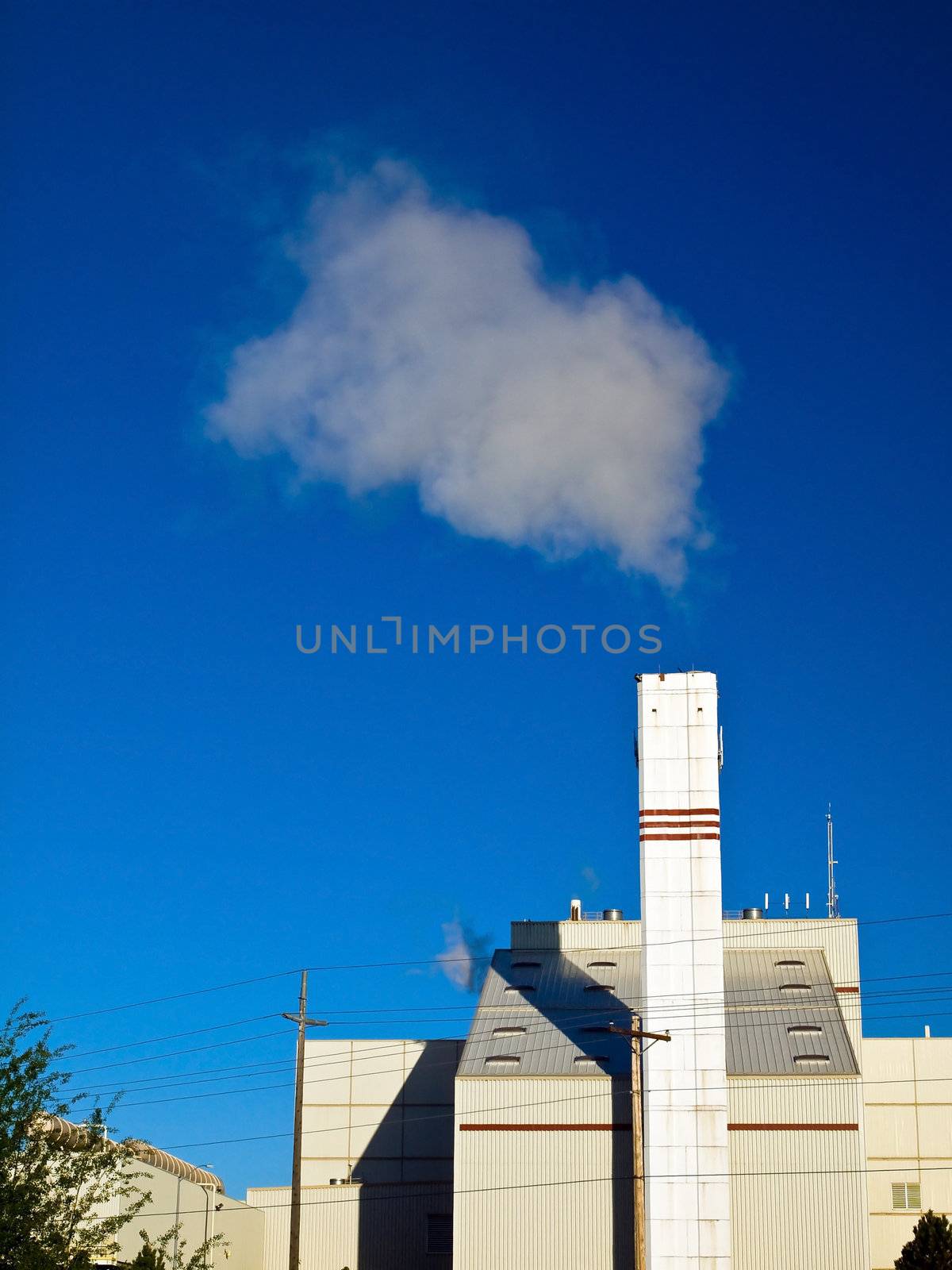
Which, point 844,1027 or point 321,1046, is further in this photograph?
point 321,1046

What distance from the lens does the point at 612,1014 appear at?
6481cm

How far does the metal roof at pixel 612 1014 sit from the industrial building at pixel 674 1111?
10 cm

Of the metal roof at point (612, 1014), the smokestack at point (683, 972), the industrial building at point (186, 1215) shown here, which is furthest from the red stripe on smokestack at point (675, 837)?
the industrial building at point (186, 1215)

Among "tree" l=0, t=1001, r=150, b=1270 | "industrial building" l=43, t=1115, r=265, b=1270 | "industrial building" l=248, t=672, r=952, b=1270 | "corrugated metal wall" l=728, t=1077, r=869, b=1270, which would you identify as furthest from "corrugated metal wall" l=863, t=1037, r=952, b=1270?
"tree" l=0, t=1001, r=150, b=1270

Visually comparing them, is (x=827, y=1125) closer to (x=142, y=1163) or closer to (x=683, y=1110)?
(x=683, y=1110)

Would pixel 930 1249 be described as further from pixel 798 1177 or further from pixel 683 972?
pixel 683 972

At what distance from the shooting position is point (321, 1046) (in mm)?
77500

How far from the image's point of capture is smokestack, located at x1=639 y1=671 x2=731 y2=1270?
55.8m

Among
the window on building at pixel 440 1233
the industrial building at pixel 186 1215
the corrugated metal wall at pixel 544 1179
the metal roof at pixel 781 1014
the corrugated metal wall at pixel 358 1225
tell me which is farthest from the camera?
the window on building at pixel 440 1233

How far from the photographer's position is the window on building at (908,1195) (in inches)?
2621

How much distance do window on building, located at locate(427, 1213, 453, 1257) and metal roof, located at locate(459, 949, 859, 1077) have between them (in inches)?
444

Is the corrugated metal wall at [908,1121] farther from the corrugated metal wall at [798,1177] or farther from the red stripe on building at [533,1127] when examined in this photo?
the red stripe on building at [533,1127]

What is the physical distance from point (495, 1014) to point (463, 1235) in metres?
9.61

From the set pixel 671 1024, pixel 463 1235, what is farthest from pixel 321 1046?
pixel 671 1024
